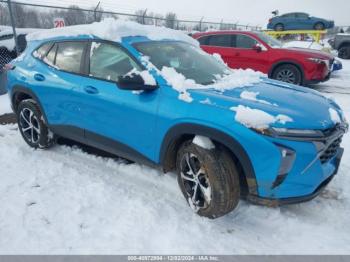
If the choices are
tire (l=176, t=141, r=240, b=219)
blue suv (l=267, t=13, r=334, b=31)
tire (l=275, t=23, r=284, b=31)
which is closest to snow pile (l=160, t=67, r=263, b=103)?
tire (l=176, t=141, r=240, b=219)

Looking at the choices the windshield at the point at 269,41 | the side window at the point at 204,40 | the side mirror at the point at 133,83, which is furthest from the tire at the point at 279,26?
the side mirror at the point at 133,83

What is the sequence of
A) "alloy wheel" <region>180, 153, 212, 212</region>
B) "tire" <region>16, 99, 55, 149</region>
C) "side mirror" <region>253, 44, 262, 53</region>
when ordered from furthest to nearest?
"side mirror" <region>253, 44, 262, 53</region> → "tire" <region>16, 99, 55, 149</region> → "alloy wheel" <region>180, 153, 212, 212</region>

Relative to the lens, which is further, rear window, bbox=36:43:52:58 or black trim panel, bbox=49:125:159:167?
rear window, bbox=36:43:52:58

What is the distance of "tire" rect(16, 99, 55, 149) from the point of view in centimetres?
463

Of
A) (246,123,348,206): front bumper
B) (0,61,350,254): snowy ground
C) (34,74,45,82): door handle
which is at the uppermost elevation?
(34,74,45,82): door handle

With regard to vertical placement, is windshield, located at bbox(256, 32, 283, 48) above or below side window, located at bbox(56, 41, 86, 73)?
below

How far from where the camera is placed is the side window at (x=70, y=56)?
13.2 ft

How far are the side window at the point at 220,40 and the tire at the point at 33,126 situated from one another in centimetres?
631

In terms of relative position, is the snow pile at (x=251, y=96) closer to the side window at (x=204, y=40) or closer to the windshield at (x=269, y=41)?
the windshield at (x=269, y=41)

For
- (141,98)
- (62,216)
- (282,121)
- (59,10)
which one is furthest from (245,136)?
(59,10)

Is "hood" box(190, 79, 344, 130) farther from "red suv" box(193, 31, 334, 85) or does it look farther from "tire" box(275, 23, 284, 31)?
"tire" box(275, 23, 284, 31)

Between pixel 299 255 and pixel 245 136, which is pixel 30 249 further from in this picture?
pixel 299 255

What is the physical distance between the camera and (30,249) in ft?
9.07

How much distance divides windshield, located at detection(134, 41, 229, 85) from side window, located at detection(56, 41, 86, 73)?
0.86 metres
